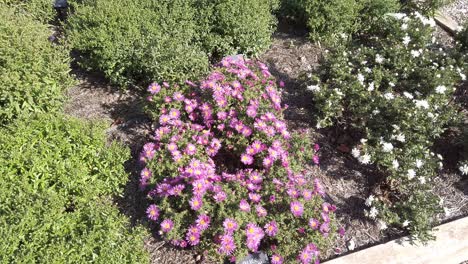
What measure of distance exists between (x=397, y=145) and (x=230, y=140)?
1.55 meters

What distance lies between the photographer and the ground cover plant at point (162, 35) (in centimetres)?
418

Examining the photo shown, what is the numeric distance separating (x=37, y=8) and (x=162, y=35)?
1.68 metres

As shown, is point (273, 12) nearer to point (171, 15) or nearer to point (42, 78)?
point (171, 15)

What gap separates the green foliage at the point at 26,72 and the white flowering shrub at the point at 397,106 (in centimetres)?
245

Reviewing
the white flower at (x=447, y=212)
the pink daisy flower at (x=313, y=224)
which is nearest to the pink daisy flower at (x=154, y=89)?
the pink daisy flower at (x=313, y=224)

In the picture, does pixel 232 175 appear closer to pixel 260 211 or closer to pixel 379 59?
pixel 260 211

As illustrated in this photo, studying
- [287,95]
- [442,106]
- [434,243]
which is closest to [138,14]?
[287,95]

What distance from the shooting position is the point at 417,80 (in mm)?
4496

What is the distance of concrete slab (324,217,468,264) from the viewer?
131 inches

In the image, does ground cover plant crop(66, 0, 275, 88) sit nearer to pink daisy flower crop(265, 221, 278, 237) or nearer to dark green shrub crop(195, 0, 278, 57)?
dark green shrub crop(195, 0, 278, 57)

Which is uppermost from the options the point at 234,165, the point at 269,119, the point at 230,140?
the point at 269,119

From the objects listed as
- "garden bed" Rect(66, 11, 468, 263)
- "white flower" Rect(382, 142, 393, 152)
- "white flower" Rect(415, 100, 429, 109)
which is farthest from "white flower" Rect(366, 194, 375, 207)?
"white flower" Rect(415, 100, 429, 109)

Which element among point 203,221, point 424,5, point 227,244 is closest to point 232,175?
point 203,221

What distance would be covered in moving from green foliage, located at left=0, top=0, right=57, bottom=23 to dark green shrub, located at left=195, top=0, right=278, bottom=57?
1859 mm
